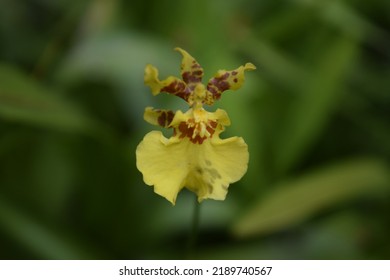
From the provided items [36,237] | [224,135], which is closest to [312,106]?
[224,135]

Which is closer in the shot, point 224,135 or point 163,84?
point 163,84

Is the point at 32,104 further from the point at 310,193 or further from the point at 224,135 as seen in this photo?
the point at 310,193

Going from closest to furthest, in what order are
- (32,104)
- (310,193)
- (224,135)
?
(32,104), (310,193), (224,135)

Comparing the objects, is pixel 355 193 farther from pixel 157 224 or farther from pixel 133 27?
pixel 133 27

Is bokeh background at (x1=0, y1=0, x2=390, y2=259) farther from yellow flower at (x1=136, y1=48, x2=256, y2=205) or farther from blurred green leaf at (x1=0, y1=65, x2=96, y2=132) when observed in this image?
yellow flower at (x1=136, y1=48, x2=256, y2=205)

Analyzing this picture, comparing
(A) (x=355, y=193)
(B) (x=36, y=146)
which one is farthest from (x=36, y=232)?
(A) (x=355, y=193)

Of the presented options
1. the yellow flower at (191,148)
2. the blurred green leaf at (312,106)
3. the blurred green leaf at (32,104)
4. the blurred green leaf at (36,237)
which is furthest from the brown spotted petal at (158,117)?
the blurred green leaf at (312,106)
